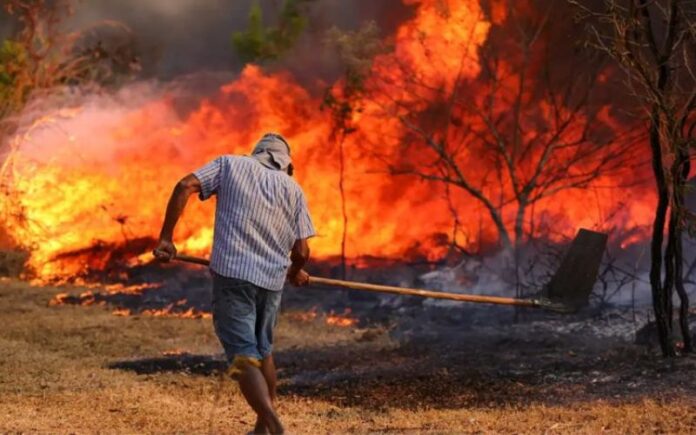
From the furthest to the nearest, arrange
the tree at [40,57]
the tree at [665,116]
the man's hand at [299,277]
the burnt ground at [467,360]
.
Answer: the tree at [40,57] < the tree at [665,116] < the burnt ground at [467,360] < the man's hand at [299,277]

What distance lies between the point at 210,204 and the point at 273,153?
10.9m

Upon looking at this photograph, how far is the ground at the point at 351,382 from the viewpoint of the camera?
5.84 metres

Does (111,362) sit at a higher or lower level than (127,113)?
lower

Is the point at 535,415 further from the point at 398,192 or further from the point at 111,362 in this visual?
the point at 398,192

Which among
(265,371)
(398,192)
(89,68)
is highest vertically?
(89,68)

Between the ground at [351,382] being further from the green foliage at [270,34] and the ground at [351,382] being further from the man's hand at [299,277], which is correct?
the green foliage at [270,34]

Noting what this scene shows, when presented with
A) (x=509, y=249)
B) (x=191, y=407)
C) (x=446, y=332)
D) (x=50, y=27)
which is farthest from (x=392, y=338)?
(x=50, y=27)

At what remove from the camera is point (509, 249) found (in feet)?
42.3

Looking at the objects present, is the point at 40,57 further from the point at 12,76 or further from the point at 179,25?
the point at 179,25

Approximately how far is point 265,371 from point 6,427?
191 cm

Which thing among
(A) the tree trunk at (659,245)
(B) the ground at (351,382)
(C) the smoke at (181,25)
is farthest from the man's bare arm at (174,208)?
(C) the smoke at (181,25)

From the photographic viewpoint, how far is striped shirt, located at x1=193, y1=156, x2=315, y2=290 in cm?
490

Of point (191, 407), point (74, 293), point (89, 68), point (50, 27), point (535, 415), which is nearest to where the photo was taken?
point (535, 415)

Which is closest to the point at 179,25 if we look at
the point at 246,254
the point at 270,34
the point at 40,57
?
the point at 270,34
